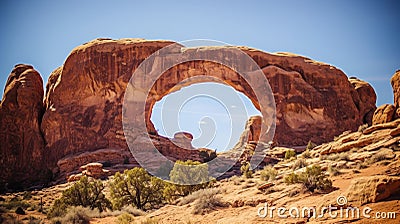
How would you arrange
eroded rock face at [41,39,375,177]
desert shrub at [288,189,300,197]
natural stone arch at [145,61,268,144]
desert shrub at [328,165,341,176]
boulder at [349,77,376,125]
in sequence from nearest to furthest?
desert shrub at [288,189,300,197], desert shrub at [328,165,341,176], eroded rock face at [41,39,375,177], natural stone arch at [145,61,268,144], boulder at [349,77,376,125]

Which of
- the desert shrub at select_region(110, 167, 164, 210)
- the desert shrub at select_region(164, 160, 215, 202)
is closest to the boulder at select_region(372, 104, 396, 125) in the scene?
the desert shrub at select_region(164, 160, 215, 202)

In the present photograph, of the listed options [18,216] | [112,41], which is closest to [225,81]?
[112,41]

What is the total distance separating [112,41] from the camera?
3253 centimetres

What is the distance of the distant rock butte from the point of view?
28.5 meters

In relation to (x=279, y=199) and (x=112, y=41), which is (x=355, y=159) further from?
(x=112, y=41)

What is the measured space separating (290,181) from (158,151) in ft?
59.2

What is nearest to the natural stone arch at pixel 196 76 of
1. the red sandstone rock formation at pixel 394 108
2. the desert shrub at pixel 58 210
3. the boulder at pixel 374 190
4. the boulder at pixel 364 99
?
the boulder at pixel 364 99

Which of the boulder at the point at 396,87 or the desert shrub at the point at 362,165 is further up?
the boulder at the point at 396,87

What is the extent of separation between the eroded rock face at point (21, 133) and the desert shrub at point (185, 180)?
16.2m

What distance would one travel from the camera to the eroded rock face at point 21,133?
1071 inches

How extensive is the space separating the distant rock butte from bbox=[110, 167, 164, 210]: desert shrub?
13.2m

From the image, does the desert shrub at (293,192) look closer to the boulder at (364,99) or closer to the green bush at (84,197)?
the green bush at (84,197)

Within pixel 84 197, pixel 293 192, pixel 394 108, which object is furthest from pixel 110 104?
pixel 293 192

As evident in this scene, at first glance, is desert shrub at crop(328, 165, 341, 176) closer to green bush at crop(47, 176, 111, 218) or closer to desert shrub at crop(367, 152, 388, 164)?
desert shrub at crop(367, 152, 388, 164)
